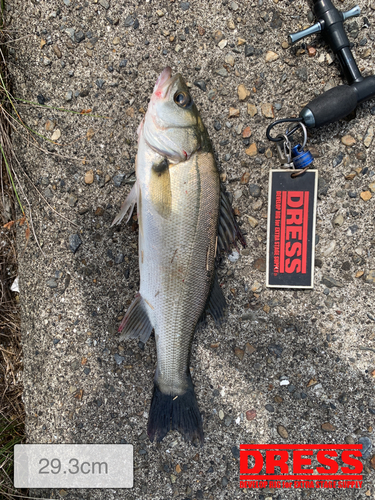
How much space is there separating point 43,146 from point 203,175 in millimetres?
1114

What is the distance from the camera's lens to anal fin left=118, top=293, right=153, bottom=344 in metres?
1.73

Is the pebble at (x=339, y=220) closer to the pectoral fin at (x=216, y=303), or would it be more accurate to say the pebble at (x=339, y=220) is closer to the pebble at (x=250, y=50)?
the pectoral fin at (x=216, y=303)

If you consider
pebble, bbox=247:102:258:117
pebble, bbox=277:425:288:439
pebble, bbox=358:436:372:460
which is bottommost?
pebble, bbox=358:436:372:460

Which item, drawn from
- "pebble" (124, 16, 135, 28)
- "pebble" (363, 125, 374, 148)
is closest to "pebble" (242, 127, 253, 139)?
"pebble" (363, 125, 374, 148)

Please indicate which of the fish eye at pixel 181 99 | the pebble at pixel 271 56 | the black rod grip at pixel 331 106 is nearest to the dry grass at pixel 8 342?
the fish eye at pixel 181 99

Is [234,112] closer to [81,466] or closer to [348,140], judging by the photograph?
[348,140]

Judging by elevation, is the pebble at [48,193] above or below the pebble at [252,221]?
above

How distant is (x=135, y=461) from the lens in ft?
6.28

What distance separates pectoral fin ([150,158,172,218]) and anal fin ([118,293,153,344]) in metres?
0.53

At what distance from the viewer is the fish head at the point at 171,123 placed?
1545 mm

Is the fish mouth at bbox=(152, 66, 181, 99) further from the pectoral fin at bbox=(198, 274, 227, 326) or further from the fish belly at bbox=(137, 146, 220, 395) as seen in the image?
the pectoral fin at bbox=(198, 274, 227, 326)

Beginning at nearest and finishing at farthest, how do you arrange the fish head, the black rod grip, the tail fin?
the fish head → the black rod grip → the tail fin

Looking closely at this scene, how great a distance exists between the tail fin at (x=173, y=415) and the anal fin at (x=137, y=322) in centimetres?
33

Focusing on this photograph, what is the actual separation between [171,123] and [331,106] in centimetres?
88
